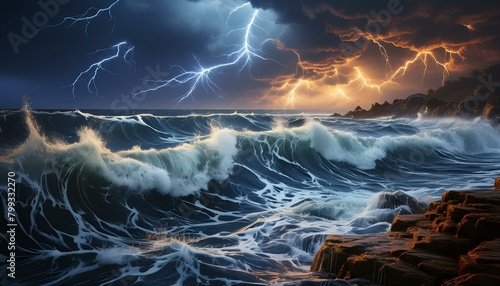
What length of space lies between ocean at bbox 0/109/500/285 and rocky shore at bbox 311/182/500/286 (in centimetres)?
78

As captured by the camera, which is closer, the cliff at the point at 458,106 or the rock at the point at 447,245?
the rock at the point at 447,245

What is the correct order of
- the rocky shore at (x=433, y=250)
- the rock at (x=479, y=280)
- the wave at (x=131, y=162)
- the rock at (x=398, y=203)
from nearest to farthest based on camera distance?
the rock at (x=479, y=280), the rocky shore at (x=433, y=250), the rock at (x=398, y=203), the wave at (x=131, y=162)

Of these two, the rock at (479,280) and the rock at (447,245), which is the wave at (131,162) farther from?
the rock at (479,280)

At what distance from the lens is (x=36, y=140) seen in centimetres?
934

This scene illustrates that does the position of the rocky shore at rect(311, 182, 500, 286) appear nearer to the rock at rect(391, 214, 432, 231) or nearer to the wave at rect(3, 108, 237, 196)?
the rock at rect(391, 214, 432, 231)

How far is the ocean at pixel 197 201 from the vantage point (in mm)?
5961

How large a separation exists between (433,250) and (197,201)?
7736mm

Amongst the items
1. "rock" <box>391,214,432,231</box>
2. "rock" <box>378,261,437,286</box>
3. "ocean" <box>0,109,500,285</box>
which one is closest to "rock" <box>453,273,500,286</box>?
"rock" <box>378,261,437,286</box>

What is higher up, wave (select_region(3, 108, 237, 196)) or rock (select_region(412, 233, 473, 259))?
wave (select_region(3, 108, 237, 196))

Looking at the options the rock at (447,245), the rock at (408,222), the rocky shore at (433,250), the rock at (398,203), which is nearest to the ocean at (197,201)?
the rock at (398,203)

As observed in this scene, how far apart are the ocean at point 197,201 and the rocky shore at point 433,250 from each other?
2.56ft

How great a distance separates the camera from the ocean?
19.6 ft

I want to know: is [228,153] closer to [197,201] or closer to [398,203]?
[197,201]

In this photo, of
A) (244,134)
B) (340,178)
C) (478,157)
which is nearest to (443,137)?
(478,157)
